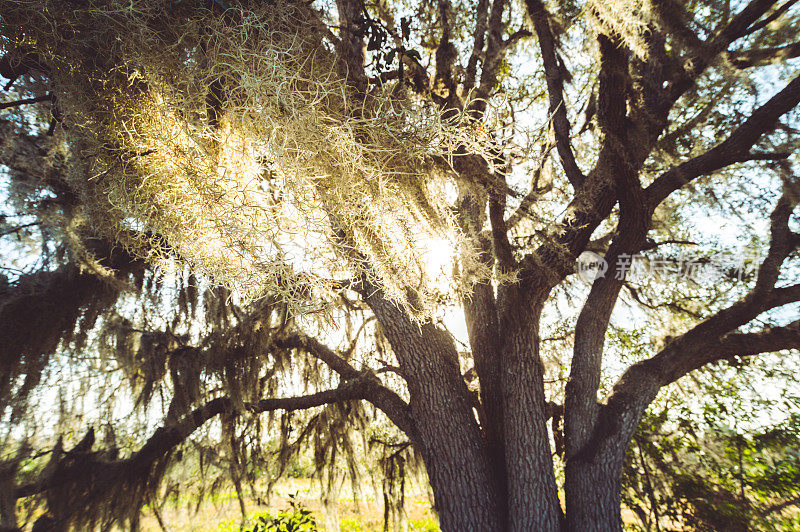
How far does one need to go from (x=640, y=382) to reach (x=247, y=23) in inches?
120

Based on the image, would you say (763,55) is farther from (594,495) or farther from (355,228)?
(594,495)

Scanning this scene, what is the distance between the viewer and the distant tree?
1.08 meters

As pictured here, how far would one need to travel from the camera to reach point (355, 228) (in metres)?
1.32

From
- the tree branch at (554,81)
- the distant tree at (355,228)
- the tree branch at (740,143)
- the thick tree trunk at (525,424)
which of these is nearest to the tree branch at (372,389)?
the distant tree at (355,228)

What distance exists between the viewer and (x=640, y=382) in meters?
2.57

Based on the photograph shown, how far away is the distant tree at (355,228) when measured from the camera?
1.08 meters

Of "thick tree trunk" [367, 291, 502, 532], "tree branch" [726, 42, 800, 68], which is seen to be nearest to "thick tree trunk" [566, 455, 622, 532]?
"thick tree trunk" [367, 291, 502, 532]

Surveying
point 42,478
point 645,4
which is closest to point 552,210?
point 645,4

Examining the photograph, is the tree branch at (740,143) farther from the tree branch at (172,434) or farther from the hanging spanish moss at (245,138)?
the tree branch at (172,434)

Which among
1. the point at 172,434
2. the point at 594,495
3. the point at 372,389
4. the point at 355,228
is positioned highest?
the point at 355,228

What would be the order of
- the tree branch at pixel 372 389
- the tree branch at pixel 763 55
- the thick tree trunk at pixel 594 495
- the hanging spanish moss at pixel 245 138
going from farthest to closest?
the tree branch at pixel 372 389, the thick tree trunk at pixel 594 495, the tree branch at pixel 763 55, the hanging spanish moss at pixel 245 138

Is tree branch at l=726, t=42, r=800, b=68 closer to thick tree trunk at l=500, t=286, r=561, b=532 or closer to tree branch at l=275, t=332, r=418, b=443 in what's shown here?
thick tree trunk at l=500, t=286, r=561, b=532

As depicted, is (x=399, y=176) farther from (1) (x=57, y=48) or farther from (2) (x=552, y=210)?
(2) (x=552, y=210)

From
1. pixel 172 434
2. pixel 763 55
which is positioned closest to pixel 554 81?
pixel 763 55
